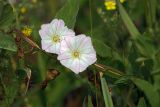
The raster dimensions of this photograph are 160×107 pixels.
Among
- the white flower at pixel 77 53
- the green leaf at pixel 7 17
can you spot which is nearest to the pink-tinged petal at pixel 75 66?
the white flower at pixel 77 53

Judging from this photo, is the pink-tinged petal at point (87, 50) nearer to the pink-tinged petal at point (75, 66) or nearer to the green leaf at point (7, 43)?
the pink-tinged petal at point (75, 66)

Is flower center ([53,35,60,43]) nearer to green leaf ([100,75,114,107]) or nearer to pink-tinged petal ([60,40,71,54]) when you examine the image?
pink-tinged petal ([60,40,71,54])

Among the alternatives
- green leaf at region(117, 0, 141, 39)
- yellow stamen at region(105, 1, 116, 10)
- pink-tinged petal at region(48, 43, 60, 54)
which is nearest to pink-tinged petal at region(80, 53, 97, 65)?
pink-tinged petal at region(48, 43, 60, 54)

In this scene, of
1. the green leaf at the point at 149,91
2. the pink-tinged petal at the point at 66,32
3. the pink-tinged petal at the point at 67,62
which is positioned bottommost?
the green leaf at the point at 149,91

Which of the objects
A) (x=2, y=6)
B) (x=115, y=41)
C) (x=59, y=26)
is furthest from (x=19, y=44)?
(x=115, y=41)

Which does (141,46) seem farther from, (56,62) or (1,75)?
(1,75)

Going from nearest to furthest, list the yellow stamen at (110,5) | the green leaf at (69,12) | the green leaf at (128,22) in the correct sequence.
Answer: the green leaf at (69,12) → the green leaf at (128,22) → the yellow stamen at (110,5)
